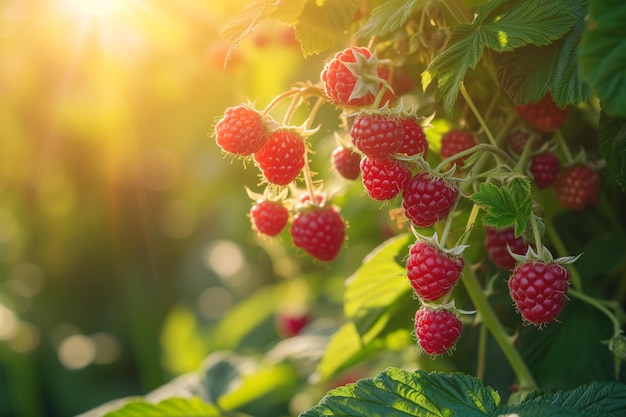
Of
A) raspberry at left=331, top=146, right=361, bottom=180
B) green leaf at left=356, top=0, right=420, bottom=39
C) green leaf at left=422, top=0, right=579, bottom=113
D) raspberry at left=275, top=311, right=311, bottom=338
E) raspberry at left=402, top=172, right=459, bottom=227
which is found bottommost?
raspberry at left=275, top=311, right=311, bottom=338

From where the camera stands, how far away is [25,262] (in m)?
4.52

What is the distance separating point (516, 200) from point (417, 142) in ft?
0.57

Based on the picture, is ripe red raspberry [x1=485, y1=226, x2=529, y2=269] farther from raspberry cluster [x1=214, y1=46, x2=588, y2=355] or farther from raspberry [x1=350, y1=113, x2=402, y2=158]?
raspberry [x1=350, y1=113, x2=402, y2=158]

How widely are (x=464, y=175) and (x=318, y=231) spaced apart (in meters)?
0.27

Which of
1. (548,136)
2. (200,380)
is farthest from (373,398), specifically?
(200,380)

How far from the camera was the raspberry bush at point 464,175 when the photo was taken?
1067 mm

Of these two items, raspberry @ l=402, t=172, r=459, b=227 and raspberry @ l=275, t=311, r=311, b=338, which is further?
raspberry @ l=275, t=311, r=311, b=338

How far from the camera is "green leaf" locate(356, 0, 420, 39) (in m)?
1.05

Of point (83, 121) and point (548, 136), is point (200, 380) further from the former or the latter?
point (83, 121)

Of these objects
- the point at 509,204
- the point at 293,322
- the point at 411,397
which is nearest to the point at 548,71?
the point at 509,204

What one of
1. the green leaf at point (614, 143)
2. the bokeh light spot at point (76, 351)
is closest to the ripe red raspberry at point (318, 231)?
the green leaf at point (614, 143)

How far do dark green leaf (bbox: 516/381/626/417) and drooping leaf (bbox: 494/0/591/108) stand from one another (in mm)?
410

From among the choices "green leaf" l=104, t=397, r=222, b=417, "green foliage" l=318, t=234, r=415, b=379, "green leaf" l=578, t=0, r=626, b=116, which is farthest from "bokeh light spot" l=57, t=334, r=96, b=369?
"green leaf" l=578, t=0, r=626, b=116

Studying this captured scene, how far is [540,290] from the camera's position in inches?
42.2
